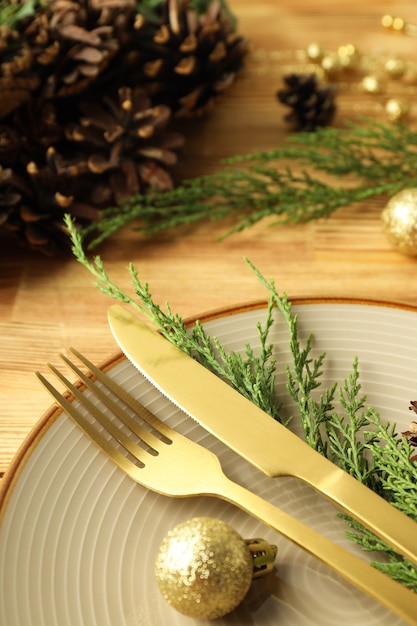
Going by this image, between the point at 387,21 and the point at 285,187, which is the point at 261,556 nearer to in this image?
the point at 285,187

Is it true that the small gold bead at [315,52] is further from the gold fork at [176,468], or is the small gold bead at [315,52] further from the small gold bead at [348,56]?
the gold fork at [176,468]

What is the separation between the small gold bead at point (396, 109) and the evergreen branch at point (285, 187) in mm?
69

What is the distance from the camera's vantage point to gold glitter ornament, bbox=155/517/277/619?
47 centimetres

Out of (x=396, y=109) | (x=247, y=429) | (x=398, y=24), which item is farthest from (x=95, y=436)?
(x=398, y=24)

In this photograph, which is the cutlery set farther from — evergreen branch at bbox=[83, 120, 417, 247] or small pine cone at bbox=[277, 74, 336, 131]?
small pine cone at bbox=[277, 74, 336, 131]

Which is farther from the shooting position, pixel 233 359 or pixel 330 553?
pixel 233 359

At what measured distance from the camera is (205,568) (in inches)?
18.8

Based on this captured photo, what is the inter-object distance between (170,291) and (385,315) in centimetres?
26

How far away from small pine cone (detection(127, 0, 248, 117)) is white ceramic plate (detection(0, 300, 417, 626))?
469mm

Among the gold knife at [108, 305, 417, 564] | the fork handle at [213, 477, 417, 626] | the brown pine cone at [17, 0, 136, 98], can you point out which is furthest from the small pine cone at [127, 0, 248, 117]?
the fork handle at [213, 477, 417, 626]

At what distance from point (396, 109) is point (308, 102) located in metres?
0.13

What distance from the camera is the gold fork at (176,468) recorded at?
48cm

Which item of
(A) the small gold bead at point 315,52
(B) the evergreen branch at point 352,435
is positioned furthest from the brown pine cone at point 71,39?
(B) the evergreen branch at point 352,435

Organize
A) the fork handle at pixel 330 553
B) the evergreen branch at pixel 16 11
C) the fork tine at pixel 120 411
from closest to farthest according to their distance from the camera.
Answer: the fork handle at pixel 330 553
the fork tine at pixel 120 411
the evergreen branch at pixel 16 11
